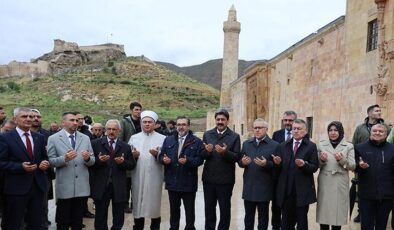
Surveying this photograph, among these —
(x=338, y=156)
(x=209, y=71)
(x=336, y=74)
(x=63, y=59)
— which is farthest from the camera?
(x=209, y=71)

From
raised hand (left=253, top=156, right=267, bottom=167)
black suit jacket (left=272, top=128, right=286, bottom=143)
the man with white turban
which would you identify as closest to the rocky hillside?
black suit jacket (left=272, top=128, right=286, bottom=143)

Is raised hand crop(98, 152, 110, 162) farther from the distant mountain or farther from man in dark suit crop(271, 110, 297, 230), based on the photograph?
the distant mountain

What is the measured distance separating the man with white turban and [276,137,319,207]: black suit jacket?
1.69m

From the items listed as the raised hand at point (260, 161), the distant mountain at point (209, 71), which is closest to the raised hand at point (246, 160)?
the raised hand at point (260, 161)

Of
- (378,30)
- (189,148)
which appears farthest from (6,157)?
(378,30)

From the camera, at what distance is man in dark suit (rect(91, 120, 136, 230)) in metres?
5.67

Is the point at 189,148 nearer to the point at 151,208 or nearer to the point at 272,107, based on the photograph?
the point at 151,208

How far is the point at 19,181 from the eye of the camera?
5082 millimetres

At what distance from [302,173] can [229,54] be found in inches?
1313

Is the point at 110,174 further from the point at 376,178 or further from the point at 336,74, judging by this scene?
the point at 336,74

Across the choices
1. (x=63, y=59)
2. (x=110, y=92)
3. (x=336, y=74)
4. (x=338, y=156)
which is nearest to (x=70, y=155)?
(x=338, y=156)

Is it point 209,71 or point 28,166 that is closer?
point 28,166

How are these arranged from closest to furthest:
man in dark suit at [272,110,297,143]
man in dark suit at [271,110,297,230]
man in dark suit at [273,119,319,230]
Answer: man in dark suit at [273,119,319,230], man in dark suit at [271,110,297,230], man in dark suit at [272,110,297,143]

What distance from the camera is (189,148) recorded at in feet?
19.6
